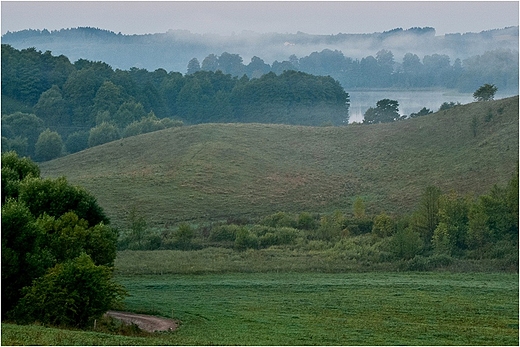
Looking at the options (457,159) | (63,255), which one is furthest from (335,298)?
(457,159)

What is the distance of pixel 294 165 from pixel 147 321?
160 ft

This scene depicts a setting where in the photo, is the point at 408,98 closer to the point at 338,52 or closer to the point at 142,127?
the point at 338,52

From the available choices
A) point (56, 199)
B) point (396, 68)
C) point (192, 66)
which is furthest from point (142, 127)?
point (56, 199)

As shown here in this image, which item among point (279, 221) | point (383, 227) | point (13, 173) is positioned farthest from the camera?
point (279, 221)

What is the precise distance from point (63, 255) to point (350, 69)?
4518 inches

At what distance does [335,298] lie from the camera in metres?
34.5

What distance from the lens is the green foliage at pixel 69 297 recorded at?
24.2 m

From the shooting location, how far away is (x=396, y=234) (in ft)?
148

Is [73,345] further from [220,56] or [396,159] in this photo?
[220,56]

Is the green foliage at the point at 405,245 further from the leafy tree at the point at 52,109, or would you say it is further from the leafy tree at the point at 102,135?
the leafy tree at the point at 52,109

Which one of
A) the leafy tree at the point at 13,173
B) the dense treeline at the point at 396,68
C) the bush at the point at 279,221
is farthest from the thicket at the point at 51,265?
the dense treeline at the point at 396,68

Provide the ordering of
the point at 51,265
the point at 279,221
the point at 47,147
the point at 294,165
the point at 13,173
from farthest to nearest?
the point at 47,147 → the point at 294,165 → the point at 279,221 → the point at 13,173 → the point at 51,265

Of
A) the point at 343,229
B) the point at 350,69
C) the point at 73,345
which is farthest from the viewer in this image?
the point at 350,69

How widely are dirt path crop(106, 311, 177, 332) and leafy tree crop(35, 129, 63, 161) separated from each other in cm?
6212
